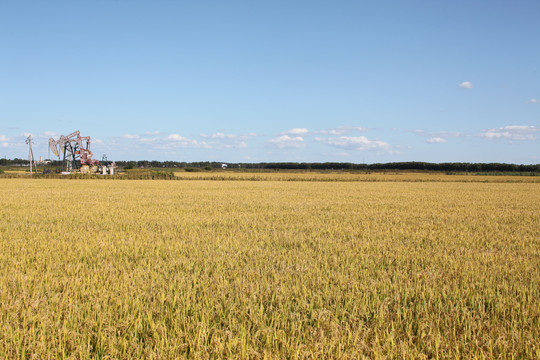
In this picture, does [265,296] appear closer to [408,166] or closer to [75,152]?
[75,152]

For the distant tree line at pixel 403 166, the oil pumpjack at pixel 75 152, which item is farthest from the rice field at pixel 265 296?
the distant tree line at pixel 403 166

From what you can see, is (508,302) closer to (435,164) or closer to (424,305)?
(424,305)

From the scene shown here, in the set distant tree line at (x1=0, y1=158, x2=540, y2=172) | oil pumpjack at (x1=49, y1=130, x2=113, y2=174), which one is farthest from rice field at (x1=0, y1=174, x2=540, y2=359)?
distant tree line at (x1=0, y1=158, x2=540, y2=172)

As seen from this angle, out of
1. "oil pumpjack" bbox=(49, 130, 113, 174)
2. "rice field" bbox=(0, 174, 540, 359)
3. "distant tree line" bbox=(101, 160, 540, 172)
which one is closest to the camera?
"rice field" bbox=(0, 174, 540, 359)

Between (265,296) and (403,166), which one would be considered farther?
(403,166)

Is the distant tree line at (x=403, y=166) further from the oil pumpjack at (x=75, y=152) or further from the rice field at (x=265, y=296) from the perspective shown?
the rice field at (x=265, y=296)

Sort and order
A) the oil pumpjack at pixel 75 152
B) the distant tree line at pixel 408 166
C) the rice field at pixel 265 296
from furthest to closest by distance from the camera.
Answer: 1. the distant tree line at pixel 408 166
2. the oil pumpjack at pixel 75 152
3. the rice field at pixel 265 296

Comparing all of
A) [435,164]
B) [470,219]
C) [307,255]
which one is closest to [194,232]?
[307,255]

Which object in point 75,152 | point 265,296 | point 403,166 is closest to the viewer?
point 265,296

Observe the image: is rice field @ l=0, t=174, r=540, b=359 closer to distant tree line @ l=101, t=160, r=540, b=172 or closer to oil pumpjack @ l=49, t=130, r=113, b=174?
oil pumpjack @ l=49, t=130, r=113, b=174

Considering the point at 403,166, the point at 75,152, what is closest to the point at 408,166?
the point at 403,166

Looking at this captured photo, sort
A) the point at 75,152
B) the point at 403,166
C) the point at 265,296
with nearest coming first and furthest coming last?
the point at 265,296
the point at 75,152
the point at 403,166

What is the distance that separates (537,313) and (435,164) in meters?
127

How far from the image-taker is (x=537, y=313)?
4.25 meters
